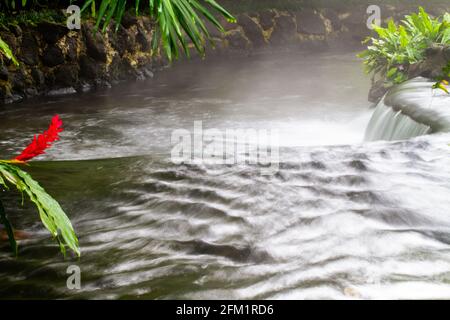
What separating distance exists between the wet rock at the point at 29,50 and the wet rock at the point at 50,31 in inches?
11.1

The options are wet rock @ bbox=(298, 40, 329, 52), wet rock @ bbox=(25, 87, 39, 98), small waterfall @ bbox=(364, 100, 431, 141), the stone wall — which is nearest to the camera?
small waterfall @ bbox=(364, 100, 431, 141)

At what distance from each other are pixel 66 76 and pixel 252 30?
914 centimetres

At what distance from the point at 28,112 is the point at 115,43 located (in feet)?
12.9

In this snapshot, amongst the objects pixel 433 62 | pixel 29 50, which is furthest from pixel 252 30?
pixel 433 62

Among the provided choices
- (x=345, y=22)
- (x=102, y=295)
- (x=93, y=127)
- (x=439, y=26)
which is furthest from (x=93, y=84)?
(x=345, y=22)

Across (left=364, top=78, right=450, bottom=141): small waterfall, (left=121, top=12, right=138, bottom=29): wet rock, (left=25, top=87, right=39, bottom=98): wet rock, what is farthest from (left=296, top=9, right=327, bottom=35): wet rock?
(left=364, top=78, right=450, bottom=141): small waterfall

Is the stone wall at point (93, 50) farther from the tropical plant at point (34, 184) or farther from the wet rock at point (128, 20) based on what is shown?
the tropical plant at point (34, 184)

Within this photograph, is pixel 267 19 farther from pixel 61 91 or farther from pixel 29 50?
pixel 29 50

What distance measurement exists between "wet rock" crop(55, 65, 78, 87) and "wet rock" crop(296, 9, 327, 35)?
10.8m

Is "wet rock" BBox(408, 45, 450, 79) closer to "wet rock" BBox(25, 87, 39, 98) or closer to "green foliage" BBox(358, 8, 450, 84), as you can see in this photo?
"green foliage" BBox(358, 8, 450, 84)

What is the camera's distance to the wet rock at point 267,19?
18.5 meters

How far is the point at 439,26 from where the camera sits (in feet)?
27.2

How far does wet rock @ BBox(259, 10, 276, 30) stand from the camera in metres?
18.5
